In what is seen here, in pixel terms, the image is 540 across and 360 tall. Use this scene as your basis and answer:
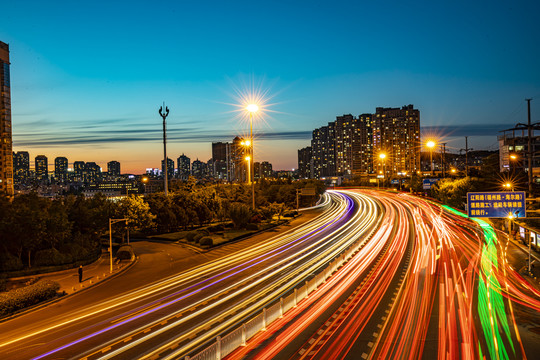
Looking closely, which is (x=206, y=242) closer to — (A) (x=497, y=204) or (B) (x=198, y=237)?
(B) (x=198, y=237)

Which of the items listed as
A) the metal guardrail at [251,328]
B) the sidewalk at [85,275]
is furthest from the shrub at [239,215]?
the metal guardrail at [251,328]

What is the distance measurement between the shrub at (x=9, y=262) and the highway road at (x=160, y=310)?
875 centimetres

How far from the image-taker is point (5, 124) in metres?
99.7

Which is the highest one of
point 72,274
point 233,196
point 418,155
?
point 418,155

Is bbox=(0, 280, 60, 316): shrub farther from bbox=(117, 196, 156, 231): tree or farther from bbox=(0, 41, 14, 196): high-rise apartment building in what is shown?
bbox=(0, 41, 14, 196): high-rise apartment building

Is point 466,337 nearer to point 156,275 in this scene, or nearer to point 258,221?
point 156,275

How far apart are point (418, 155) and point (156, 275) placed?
630ft

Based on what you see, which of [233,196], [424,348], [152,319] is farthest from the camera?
[233,196]

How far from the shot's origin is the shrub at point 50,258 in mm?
28812

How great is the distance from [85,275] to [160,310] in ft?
42.4

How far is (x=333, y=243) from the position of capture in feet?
113

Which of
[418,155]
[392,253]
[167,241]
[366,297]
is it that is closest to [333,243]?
[392,253]

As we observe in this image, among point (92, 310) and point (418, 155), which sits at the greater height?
point (418, 155)

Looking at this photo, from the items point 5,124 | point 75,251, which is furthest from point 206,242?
point 5,124
